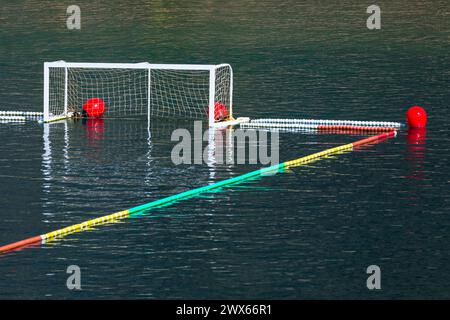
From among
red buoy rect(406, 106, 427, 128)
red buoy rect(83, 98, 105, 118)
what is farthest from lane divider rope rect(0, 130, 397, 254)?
red buoy rect(83, 98, 105, 118)

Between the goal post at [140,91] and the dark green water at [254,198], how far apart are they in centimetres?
85

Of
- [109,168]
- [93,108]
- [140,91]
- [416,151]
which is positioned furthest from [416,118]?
[140,91]

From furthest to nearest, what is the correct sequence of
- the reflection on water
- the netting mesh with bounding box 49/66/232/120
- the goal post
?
the netting mesh with bounding box 49/66/232/120, the goal post, the reflection on water

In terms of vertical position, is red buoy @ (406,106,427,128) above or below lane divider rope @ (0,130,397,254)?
above

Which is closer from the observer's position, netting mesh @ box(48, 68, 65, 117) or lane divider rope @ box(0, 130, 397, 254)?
lane divider rope @ box(0, 130, 397, 254)

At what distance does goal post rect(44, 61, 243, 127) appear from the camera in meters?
30.4

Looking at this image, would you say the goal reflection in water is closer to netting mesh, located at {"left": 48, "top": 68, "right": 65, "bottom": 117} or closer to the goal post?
the goal post

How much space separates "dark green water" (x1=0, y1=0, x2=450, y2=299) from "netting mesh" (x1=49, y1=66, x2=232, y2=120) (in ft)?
2.83

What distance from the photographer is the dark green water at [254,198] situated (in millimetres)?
15258

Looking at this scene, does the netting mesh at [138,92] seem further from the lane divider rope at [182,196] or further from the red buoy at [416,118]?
the lane divider rope at [182,196]

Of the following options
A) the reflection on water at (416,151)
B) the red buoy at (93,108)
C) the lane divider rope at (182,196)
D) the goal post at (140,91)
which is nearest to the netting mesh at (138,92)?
the goal post at (140,91)

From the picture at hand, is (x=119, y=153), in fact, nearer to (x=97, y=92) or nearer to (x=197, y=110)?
(x=197, y=110)
